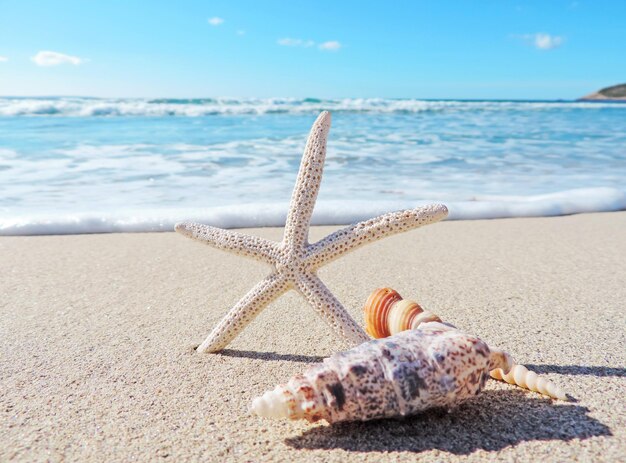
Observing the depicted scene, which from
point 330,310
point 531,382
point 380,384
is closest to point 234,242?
point 330,310

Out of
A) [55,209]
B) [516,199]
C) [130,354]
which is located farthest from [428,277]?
[55,209]

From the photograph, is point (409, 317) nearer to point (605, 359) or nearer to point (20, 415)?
point (605, 359)

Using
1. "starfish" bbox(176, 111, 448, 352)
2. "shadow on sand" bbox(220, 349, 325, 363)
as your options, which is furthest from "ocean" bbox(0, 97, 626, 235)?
"starfish" bbox(176, 111, 448, 352)

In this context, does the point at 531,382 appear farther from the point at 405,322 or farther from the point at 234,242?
the point at 234,242

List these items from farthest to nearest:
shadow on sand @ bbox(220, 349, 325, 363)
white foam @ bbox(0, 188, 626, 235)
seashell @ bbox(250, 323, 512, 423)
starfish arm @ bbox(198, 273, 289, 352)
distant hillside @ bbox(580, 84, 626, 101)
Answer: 1. distant hillside @ bbox(580, 84, 626, 101)
2. white foam @ bbox(0, 188, 626, 235)
3. shadow on sand @ bbox(220, 349, 325, 363)
4. starfish arm @ bbox(198, 273, 289, 352)
5. seashell @ bbox(250, 323, 512, 423)

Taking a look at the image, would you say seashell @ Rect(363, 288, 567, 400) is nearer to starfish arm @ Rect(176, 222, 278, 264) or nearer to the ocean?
starfish arm @ Rect(176, 222, 278, 264)
